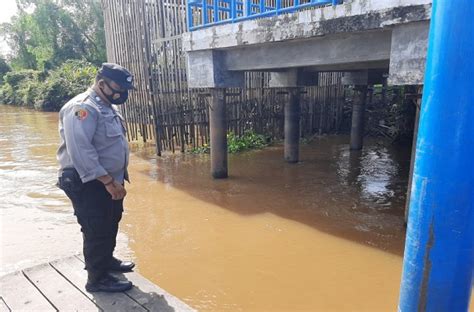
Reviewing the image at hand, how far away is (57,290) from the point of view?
2.83 metres

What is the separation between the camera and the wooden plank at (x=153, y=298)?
2.62m

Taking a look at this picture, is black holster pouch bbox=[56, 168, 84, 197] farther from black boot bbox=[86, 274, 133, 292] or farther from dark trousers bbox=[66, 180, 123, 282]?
black boot bbox=[86, 274, 133, 292]

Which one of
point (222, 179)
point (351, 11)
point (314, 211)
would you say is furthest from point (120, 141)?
point (222, 179)

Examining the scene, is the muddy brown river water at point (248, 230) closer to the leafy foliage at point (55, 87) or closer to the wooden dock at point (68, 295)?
the wooden dock at point (68, 295)

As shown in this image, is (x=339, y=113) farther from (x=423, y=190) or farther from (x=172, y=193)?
(x=423, y=190)

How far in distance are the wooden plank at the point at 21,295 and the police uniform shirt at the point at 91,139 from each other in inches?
37.9

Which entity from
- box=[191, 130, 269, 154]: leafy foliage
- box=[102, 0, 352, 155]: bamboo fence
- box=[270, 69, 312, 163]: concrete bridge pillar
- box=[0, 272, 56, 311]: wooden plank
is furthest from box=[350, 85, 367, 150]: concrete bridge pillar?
box=[0, 272, 56, 311]: wooden plank

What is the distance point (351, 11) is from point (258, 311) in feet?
11.1

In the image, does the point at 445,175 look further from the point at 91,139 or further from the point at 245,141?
the point at 245,141

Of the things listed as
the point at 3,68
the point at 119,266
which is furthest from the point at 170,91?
the point at 3,68

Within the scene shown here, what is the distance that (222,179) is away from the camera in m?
7.36

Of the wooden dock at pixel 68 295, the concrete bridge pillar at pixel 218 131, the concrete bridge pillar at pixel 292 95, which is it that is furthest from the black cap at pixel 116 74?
the concrete bridge pillar at pixel 292 95

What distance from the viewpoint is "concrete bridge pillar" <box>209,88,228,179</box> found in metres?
7.02

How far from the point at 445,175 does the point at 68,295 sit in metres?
2.62
